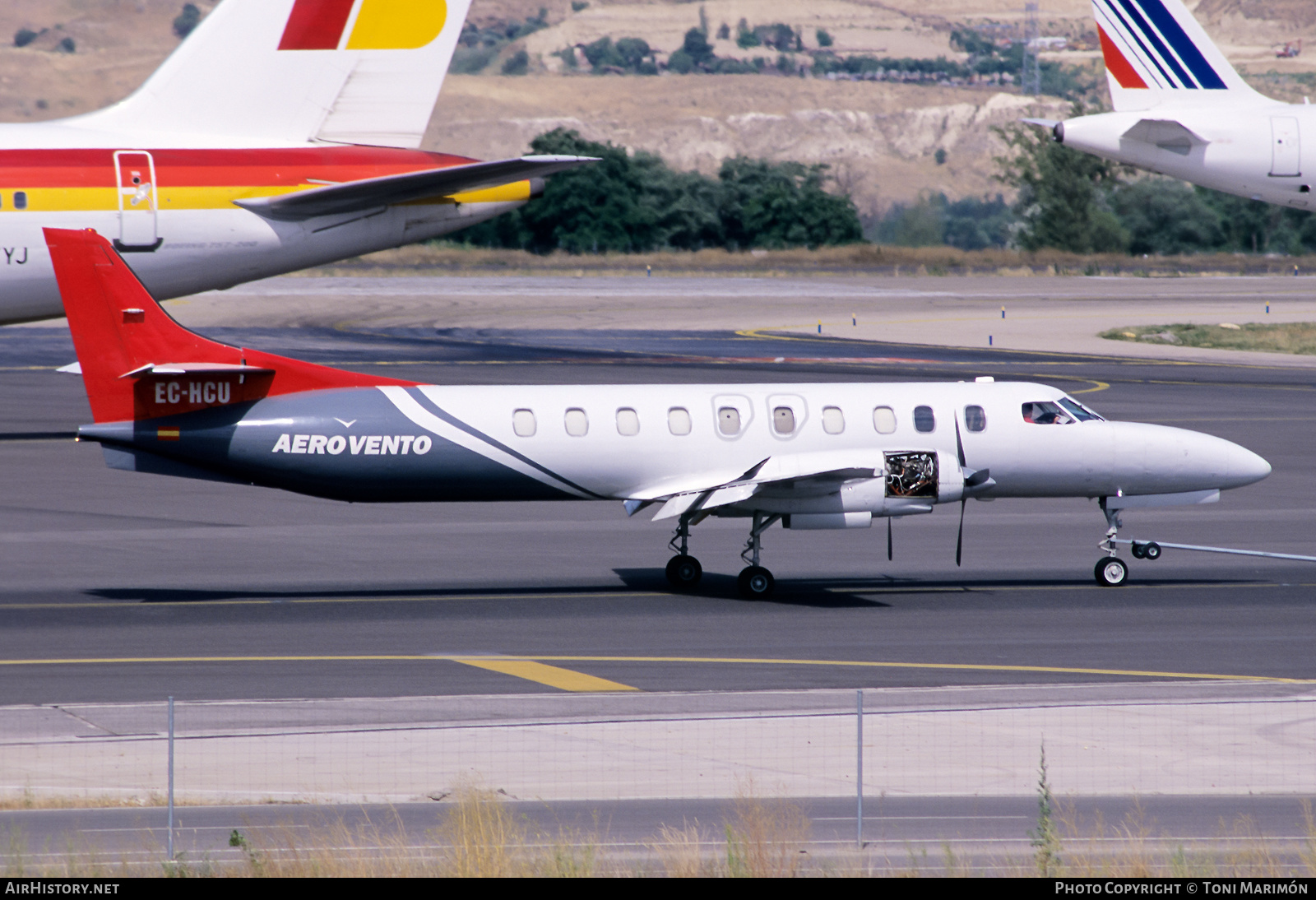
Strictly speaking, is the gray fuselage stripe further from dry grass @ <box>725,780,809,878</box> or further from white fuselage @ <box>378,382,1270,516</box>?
dry grass @ <box>725,780,809,878</box>

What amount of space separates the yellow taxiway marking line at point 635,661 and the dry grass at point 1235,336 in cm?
5134

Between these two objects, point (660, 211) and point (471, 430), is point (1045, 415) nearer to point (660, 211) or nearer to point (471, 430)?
point (471, 430)

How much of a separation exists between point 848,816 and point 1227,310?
77621 mm

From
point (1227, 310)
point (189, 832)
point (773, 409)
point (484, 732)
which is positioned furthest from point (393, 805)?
point (1227, 310)

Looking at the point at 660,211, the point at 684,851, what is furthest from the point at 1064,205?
the point at 684,851

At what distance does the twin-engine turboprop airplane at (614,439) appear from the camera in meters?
25.1

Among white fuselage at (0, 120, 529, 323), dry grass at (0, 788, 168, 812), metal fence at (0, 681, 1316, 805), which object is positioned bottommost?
metal fence at (0, 681, 1316, 805)

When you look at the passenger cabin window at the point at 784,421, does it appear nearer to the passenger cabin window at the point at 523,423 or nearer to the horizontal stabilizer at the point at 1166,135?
the passenger cabin window at the point at 523,423

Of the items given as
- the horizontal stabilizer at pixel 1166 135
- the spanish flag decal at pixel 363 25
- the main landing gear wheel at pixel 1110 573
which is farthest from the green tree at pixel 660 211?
the main landing gear wheel at pixel 1110 573

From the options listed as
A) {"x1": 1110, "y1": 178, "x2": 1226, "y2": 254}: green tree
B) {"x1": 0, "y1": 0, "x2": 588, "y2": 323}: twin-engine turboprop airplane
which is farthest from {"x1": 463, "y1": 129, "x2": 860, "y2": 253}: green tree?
{"x1": 0, "y1": 0, "x2": 588, "y2": 323}: twin-engine turboprop airplane

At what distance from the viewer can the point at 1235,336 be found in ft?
241

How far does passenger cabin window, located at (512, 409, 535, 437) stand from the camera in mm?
25797

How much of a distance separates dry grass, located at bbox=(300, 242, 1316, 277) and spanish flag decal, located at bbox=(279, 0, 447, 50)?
72334mm

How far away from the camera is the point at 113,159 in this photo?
1486 inches
